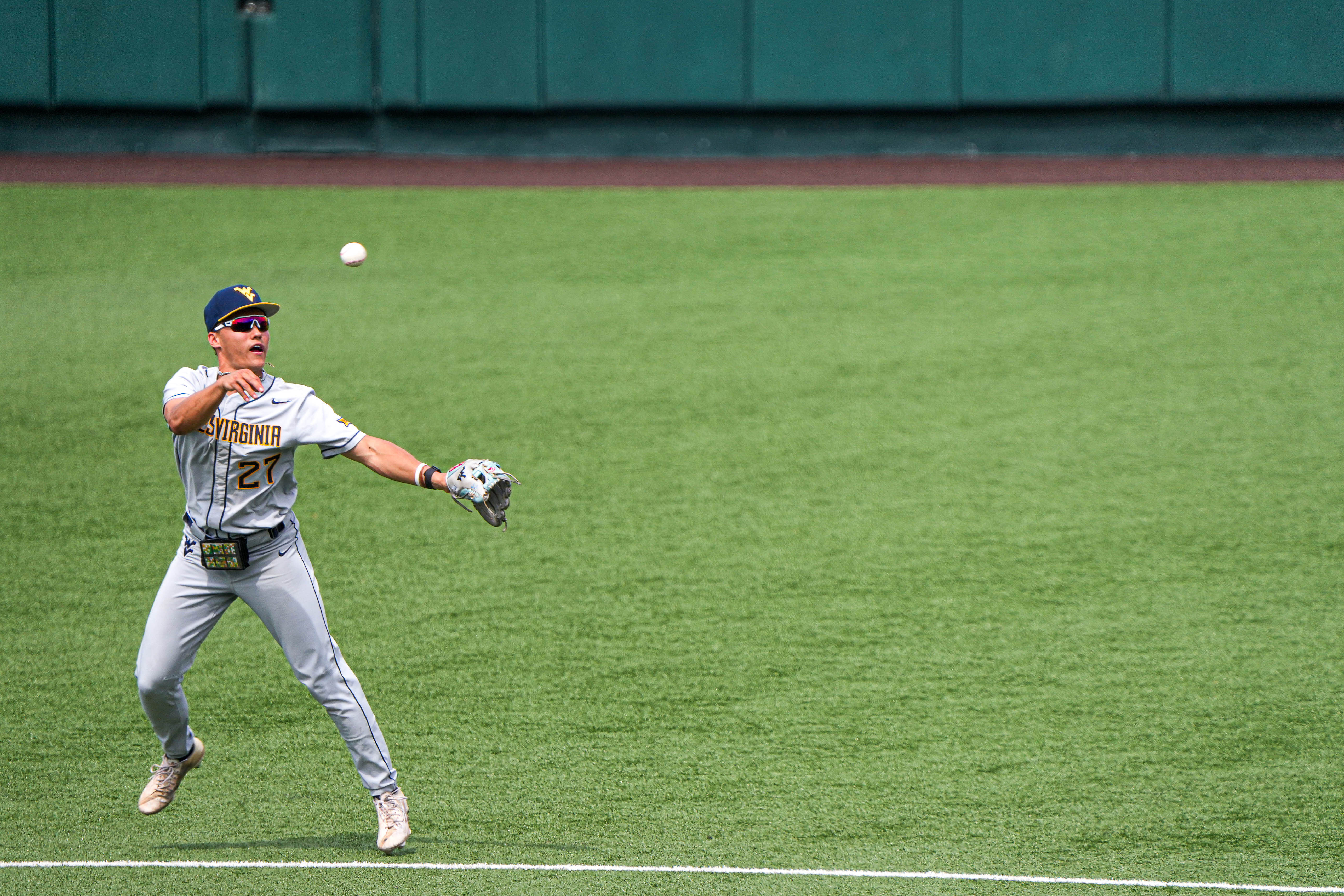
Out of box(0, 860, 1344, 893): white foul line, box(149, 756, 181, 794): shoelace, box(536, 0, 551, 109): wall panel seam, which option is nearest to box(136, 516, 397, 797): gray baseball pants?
box(149, 756, 181, 794): shoelace

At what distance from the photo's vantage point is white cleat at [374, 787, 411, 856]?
4375 mm

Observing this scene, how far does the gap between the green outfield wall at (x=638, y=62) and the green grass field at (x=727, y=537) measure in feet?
3.53

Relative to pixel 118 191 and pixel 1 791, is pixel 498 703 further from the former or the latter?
pixel 118 191

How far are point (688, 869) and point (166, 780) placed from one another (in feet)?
5.67

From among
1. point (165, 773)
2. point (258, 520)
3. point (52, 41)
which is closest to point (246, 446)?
point (258, 520)

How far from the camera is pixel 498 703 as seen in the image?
5863 millimetres

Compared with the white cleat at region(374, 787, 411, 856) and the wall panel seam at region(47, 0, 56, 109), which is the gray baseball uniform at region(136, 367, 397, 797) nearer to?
the white cleat at region(374, 787, 411, 856)

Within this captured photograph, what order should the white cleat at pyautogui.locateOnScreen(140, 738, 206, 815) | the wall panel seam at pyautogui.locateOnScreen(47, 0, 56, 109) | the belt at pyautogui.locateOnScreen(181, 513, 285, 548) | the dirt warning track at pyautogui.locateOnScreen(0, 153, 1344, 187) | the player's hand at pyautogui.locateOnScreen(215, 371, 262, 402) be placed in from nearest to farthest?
1. the player's hand at pyautogui.locateOnScreen(215, 371, 262, 402)
2. the belt at pyautogui.locateOnScreen(181, 513, 285, 548)
3. the white cleat at pyautogui.locateOnScreen(140, 738, 206, 815)
4. the wall panel seam at pyautogui.locateOnScreen(47, 0, 56, 109)
5. the dirt warning track at pyautogui.locateOnScreen(0, 153, 1344, 187)

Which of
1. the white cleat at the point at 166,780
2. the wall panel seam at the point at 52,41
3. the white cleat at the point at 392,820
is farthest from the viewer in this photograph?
the wall panel seam at the point at 52,41

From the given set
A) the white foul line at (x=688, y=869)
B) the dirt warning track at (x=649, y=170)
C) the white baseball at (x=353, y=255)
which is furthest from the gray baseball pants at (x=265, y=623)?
the dirt warning track at (x=649, y=170)

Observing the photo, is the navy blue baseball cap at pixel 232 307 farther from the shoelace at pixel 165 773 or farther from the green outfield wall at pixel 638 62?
the green outfield wall at pixel 638 62

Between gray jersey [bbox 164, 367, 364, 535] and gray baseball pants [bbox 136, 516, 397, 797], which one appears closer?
gray jersey [bbox 164, 367, 364, 535]

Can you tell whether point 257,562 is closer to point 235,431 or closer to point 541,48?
point 235,431

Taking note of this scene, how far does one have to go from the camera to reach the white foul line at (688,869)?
14.5 feet
